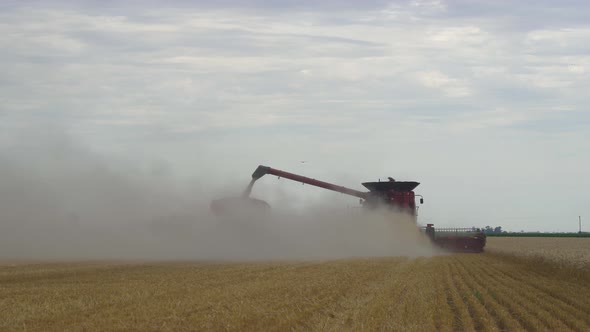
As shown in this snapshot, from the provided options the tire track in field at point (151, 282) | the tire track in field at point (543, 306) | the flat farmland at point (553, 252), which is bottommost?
the tire track in field at point (543, 306)

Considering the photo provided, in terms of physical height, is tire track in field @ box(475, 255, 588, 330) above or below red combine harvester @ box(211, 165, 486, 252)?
below

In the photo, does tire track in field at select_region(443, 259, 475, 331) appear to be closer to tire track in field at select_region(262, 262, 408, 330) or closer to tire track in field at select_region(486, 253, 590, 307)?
tire track in field at select_region(262, 262, 408, 330)

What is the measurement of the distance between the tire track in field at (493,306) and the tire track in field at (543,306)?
0.68 m

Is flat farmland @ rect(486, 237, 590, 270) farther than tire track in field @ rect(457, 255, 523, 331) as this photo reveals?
Yes

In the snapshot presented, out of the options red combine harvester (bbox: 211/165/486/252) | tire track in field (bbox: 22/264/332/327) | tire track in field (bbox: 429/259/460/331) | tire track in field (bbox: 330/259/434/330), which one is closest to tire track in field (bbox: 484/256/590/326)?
tire track in field (bbox: 429/259/460/331)

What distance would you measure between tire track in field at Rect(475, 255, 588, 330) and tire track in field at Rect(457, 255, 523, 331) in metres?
0.68

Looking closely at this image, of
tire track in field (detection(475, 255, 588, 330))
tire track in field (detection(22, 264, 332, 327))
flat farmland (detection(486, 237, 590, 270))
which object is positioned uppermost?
flat farmland (detection(486, 237, 590, 270))

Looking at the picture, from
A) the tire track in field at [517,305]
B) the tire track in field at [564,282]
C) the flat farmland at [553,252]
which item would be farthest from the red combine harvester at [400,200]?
the tire track in field at [517,305]

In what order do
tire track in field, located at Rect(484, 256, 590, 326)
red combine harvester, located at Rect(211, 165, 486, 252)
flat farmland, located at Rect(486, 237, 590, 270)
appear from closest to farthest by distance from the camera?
tire track in field, located at Rect(484, 256, 590, 326) → flat farmland, located at Rect(486, 237, 590, 270) → red combine harvester, located at Rect(211, 165, 486, 252)

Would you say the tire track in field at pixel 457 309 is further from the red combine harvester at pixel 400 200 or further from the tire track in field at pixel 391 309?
the red combine harvester at pixel 400 200

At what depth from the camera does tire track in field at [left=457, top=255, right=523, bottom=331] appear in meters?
17.7

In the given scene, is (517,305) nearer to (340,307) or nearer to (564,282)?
(340,307)

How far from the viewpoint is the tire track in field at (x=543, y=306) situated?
1784 cm

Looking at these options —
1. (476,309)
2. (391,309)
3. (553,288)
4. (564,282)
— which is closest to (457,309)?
(476,309)
